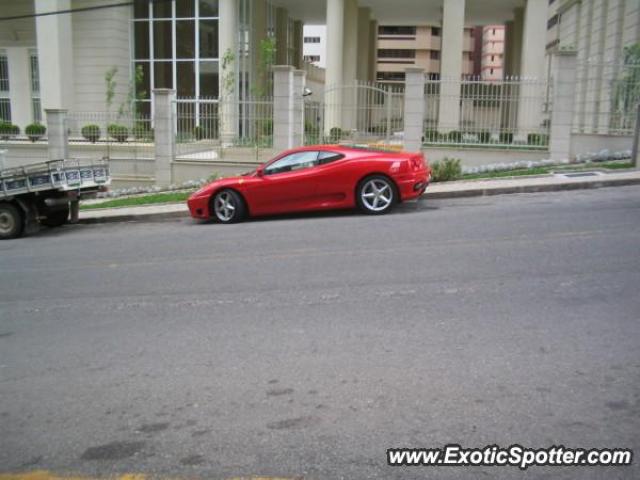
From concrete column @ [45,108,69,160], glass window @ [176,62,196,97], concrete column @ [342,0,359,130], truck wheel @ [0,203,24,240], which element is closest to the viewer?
truck wheel @ [0,203,24,240]

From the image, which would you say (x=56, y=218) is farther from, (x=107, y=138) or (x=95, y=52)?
(x=95, y=52)

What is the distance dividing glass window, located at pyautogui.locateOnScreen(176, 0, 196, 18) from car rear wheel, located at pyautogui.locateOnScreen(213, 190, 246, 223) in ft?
63.2

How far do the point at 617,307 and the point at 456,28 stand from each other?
73.6ft

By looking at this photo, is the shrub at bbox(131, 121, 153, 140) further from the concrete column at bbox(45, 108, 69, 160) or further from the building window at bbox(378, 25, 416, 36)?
the building window at bbox(378, 25, 416, 36)

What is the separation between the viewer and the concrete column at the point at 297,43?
128 feet

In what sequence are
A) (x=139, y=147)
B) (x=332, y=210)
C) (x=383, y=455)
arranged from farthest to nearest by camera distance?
1. (x=139, y=147)
2. (x=332, y=210)
3. (x=383, y=455)

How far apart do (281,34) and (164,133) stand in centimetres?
1778

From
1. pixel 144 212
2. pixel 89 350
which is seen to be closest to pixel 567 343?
pixel 89 350

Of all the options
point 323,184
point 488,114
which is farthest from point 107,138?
point 488,114

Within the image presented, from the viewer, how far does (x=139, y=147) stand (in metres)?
21.0

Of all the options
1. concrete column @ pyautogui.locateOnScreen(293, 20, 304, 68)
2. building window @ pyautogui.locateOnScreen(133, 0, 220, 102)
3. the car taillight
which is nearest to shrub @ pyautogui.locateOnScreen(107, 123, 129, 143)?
building window @ pyautogui.locateOnScreen(133, 0, 220, 102)

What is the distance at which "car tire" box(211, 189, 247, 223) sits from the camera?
12.6 metres

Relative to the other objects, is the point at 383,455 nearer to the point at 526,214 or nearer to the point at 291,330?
the point at 291,330

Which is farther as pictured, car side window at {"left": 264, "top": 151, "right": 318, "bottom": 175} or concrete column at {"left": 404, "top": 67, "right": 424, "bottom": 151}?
concrete column at {"left": 404, "top": 67, "right": 424, "bottom": 151}
